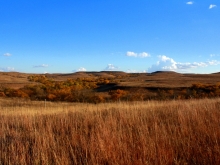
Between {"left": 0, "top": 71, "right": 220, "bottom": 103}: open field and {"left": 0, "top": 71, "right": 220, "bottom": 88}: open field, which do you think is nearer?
{"left": 0, "top": 71, "right": 220, "bottom": 103}: open field

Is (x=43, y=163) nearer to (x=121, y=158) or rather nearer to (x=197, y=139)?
(x=121, y=158)

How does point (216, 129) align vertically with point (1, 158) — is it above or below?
above

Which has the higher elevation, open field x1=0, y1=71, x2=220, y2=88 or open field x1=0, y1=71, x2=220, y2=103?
open field x1=0, y1=71, x2=220, y2=88

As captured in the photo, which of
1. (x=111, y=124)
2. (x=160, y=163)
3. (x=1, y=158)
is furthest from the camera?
(x=111, y=124)

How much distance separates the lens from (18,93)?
39.4 m

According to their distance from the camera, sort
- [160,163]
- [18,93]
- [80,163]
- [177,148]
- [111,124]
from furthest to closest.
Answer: [18,93] < [111,124] < [177,148] < [80,163] < [160,163]

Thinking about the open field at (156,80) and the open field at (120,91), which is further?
the open field at (156,80)

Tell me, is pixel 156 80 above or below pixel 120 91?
above

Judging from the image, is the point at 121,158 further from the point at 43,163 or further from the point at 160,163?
the point at 43,163

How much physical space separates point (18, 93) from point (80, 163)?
38594 millimetres

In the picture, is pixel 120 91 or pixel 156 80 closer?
pixel 120 91

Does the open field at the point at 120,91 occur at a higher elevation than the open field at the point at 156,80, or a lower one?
lower

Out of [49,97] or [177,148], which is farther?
[49,97]

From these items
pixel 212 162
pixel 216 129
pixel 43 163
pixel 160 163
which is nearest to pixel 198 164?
pixel 212 162
